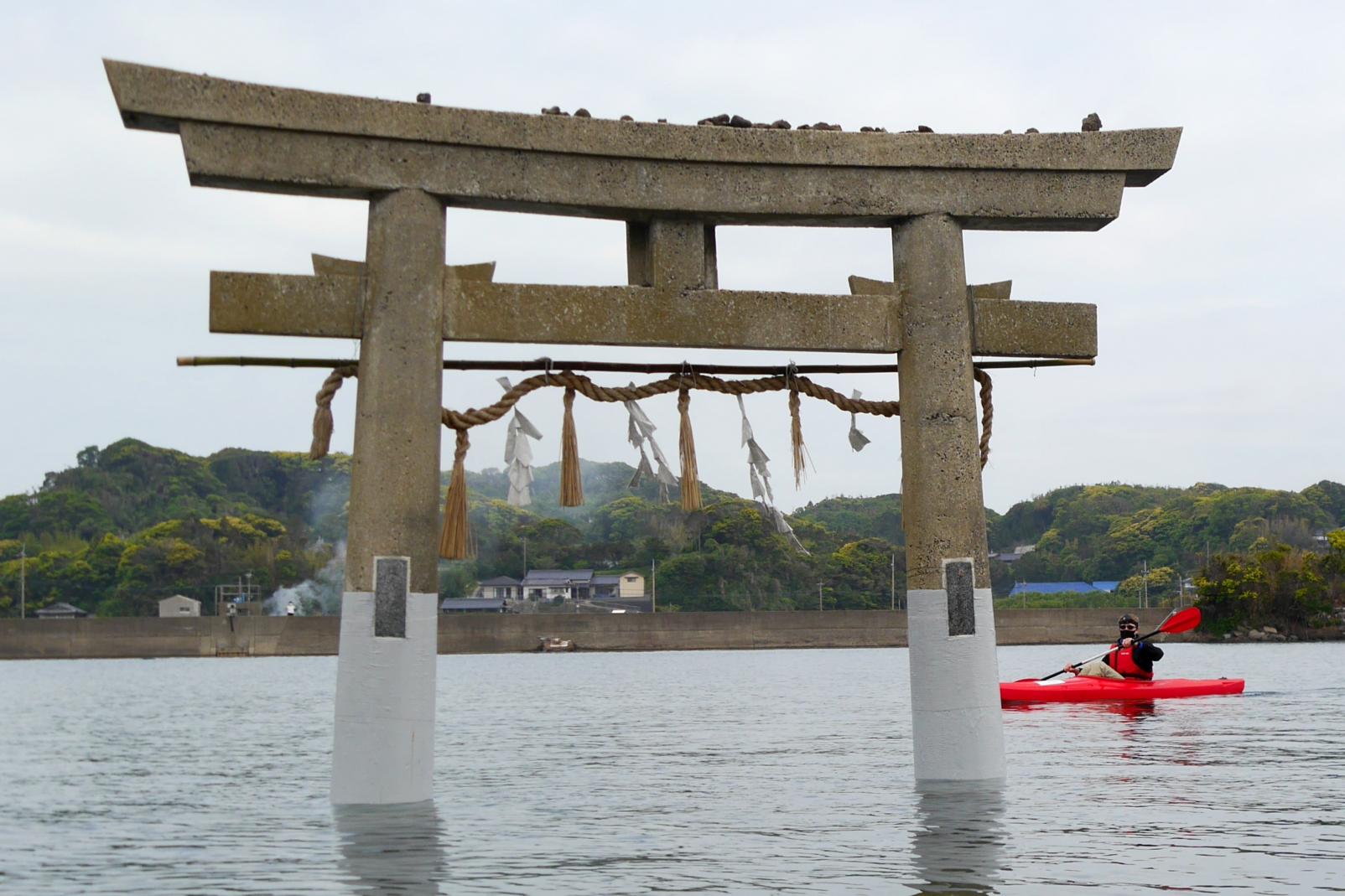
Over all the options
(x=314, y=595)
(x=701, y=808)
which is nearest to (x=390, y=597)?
(x=701, y=808)

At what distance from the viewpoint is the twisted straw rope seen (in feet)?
36.0

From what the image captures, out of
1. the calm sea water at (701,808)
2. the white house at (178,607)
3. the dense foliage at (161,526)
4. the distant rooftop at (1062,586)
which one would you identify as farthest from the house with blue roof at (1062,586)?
the calm sea water at (701,808)

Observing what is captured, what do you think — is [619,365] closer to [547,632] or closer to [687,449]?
[687,449]

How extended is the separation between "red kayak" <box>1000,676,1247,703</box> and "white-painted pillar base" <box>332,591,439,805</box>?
626 inches

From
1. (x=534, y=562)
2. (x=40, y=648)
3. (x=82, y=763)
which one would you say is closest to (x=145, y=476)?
(x=534, y=562)

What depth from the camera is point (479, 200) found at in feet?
34.9

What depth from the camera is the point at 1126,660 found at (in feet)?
84.4

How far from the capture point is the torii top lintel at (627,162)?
33.0ft

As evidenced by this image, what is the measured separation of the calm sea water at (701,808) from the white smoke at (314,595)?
59.7 meters

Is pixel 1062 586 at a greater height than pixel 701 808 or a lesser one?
greater

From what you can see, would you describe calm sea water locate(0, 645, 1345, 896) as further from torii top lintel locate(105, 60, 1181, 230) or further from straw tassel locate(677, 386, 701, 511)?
torii top lintel locate(105, 60, 1181, 230)

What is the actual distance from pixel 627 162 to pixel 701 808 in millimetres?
5698

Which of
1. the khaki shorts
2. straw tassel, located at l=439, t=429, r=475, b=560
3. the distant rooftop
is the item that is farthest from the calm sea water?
the distant rooftop

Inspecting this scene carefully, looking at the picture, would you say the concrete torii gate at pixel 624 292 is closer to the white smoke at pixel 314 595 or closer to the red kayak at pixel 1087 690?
the red kayak at pixel 1087 690
